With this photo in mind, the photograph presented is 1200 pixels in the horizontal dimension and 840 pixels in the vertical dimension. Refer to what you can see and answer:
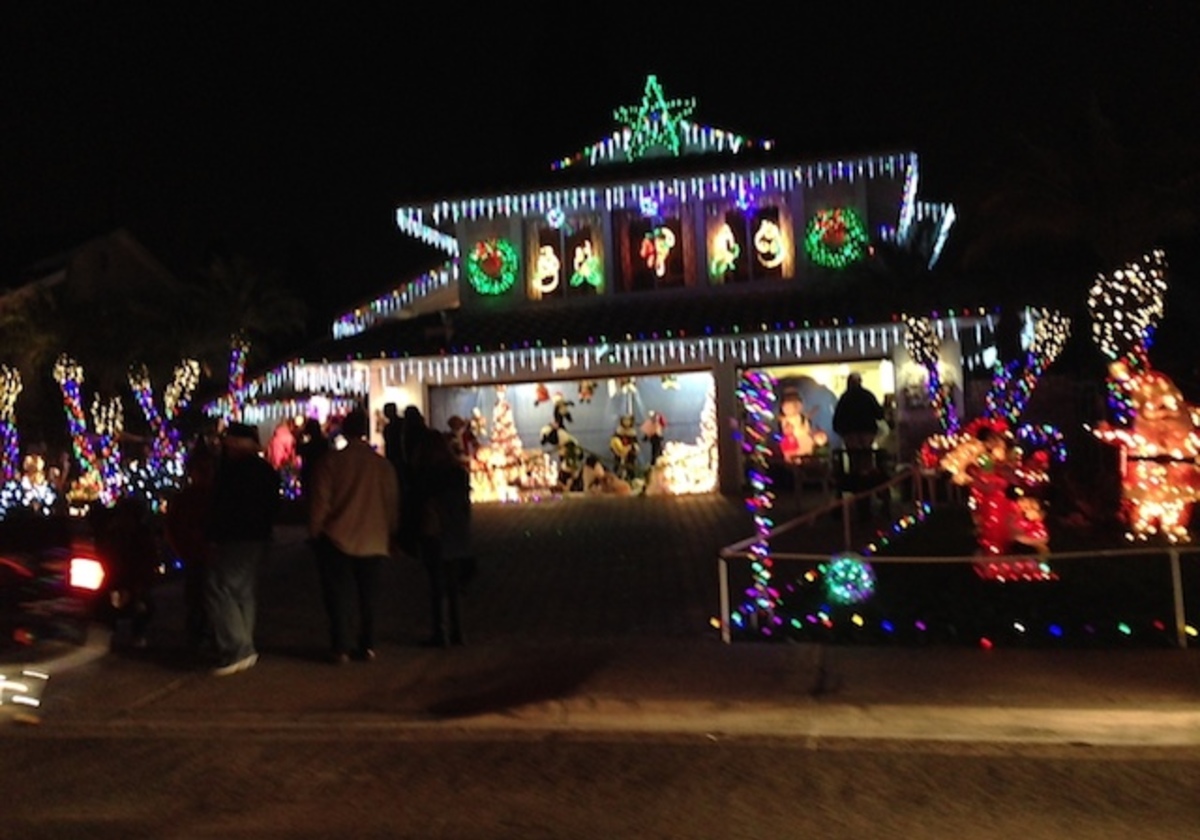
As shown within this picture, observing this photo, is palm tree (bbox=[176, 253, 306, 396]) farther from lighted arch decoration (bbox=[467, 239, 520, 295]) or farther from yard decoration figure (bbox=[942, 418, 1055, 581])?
yard decoration figure (bbox=[942, 418, 1055, 581])

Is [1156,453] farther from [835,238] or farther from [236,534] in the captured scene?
[236,534]

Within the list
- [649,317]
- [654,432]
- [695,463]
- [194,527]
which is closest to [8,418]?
[654,432]

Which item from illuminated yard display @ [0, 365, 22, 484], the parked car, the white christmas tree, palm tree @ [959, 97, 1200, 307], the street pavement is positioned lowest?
the street pavement

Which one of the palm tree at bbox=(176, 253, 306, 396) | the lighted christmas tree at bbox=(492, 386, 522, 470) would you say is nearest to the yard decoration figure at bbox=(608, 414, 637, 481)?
the lighted christmas tree at bbox=(492, 386, 522, 470)

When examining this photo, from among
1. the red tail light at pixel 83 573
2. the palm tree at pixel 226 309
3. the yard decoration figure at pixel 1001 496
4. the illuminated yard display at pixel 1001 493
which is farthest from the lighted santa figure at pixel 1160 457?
the palm tree at pixel 226 309

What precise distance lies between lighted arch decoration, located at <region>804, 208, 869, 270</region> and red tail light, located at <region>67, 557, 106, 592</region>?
45.5 feet

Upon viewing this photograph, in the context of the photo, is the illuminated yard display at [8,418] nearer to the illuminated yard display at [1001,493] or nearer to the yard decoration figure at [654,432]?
the yard decoration figure at [654,432]

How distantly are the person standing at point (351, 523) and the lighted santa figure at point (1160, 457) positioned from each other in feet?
24.5

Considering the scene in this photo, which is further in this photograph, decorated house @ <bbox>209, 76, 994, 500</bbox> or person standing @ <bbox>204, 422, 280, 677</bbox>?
decorated house @ <bbox>209, 76, 994, 500</bbox>

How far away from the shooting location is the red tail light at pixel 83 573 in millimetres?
8641

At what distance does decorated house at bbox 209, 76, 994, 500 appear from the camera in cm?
1939

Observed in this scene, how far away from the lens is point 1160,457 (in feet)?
40.8

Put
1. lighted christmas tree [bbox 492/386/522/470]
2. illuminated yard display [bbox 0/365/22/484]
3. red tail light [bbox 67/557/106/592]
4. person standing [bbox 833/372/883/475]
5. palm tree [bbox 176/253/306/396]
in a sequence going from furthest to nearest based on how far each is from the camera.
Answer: palm tree [bbox 176/253/306/396]
illuminated yard display [bbox 0/365/22/484]
lighted christmas tree [bbox 492/386/522/470]
person standing [bbox 833/372/883/475]
red tail light [bbox 67/557/106/592]

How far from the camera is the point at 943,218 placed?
21.2 meters
